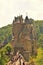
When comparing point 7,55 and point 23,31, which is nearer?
point 7,55

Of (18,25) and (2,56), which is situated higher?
(18,25)

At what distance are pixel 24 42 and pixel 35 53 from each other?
10251 mm

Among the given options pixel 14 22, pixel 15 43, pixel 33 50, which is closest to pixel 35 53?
pixel 33 50

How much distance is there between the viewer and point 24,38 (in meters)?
143

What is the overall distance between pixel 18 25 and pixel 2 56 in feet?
81.8

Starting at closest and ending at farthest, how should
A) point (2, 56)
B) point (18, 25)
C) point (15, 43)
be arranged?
point (2, 56) → point (15, 43) → point (18, 25)

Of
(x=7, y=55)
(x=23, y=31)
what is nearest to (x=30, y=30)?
(x=23, y=31)

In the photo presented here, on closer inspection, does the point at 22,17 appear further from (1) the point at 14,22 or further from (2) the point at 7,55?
(2) the point at 7,55

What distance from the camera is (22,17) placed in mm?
160250

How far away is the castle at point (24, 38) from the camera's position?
13888 centimetres

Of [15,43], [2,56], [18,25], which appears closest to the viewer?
[2,56]

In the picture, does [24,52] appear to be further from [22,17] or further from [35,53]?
[22,17]

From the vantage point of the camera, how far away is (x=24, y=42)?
140250 mm

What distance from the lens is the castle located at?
456ft
